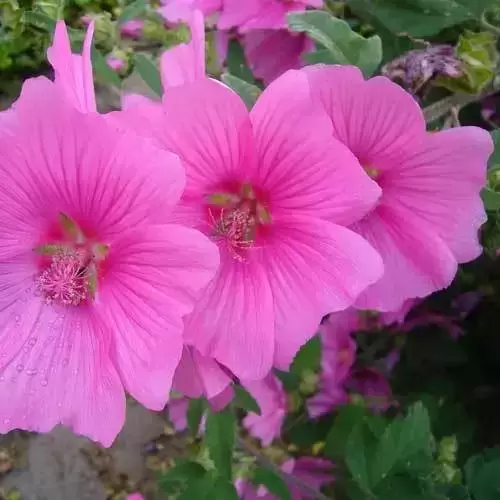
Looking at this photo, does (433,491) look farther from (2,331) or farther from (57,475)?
(57,475)

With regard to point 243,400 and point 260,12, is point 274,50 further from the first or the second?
point 243,400

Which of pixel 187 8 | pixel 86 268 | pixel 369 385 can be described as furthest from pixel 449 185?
pixel 369 385

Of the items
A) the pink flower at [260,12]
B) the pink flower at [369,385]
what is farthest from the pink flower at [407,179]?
the pink flower at [369,385]

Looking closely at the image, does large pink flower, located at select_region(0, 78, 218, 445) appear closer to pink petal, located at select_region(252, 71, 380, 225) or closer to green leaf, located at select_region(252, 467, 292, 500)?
pink petal, located at select_region(252, 71, 380, 225)

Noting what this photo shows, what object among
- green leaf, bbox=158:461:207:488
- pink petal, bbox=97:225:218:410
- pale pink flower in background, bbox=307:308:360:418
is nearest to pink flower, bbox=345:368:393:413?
pale pink flower in background, bbox=307:308:360:418

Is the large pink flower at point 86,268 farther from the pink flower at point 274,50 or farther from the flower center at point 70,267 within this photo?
the pink flower at point 274,50

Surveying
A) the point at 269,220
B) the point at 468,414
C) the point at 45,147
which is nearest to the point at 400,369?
the point at 468,414
